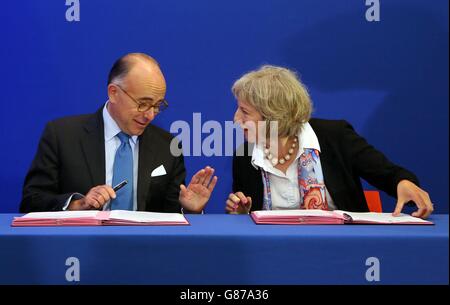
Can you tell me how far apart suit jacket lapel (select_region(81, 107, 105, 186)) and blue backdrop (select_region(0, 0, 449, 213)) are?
2.08 feet

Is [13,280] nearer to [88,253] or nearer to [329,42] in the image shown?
[88,253]

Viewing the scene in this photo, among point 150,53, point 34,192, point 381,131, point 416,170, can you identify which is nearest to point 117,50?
point 150,53

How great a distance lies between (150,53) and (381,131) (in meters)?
1.33

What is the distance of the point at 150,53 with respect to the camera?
3.42m

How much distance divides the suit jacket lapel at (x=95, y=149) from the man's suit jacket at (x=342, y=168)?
0.58 metres

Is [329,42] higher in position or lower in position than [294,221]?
higher

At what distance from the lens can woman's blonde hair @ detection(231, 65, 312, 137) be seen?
9.00ft

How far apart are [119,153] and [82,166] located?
0.17 m

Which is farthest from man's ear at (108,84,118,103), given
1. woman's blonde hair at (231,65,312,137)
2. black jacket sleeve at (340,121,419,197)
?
black jacket sleeve at (340,121,419,197)

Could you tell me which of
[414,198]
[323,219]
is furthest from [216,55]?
[323,219]

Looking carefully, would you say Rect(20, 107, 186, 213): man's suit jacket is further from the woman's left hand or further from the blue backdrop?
the woman's left hand

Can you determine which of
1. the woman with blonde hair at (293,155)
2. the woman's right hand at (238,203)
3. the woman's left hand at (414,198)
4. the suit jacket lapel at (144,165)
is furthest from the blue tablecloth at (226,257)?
the suit jacket lapel at (144,165)

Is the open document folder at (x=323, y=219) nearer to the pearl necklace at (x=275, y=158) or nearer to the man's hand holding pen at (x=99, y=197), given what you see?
the man's hand holding pen at (x=99, y=197)

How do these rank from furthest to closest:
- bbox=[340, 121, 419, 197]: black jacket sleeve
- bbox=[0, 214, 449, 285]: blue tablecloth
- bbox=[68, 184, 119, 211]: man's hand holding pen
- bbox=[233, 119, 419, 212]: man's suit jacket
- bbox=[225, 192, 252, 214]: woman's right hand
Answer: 1. bbox=[233, 119, 419, 212]: man's suit jacket
2. bbox=[340, 121, 419, 197]: black jacket sleeve
3. bbox=[225, 192, 252, 214]: woman's right hand
4. bbox=[68, 184, 119, 211]: man's hand holding pen
5. bbox=[0, 214, 449, 285]: blue tablecloth
